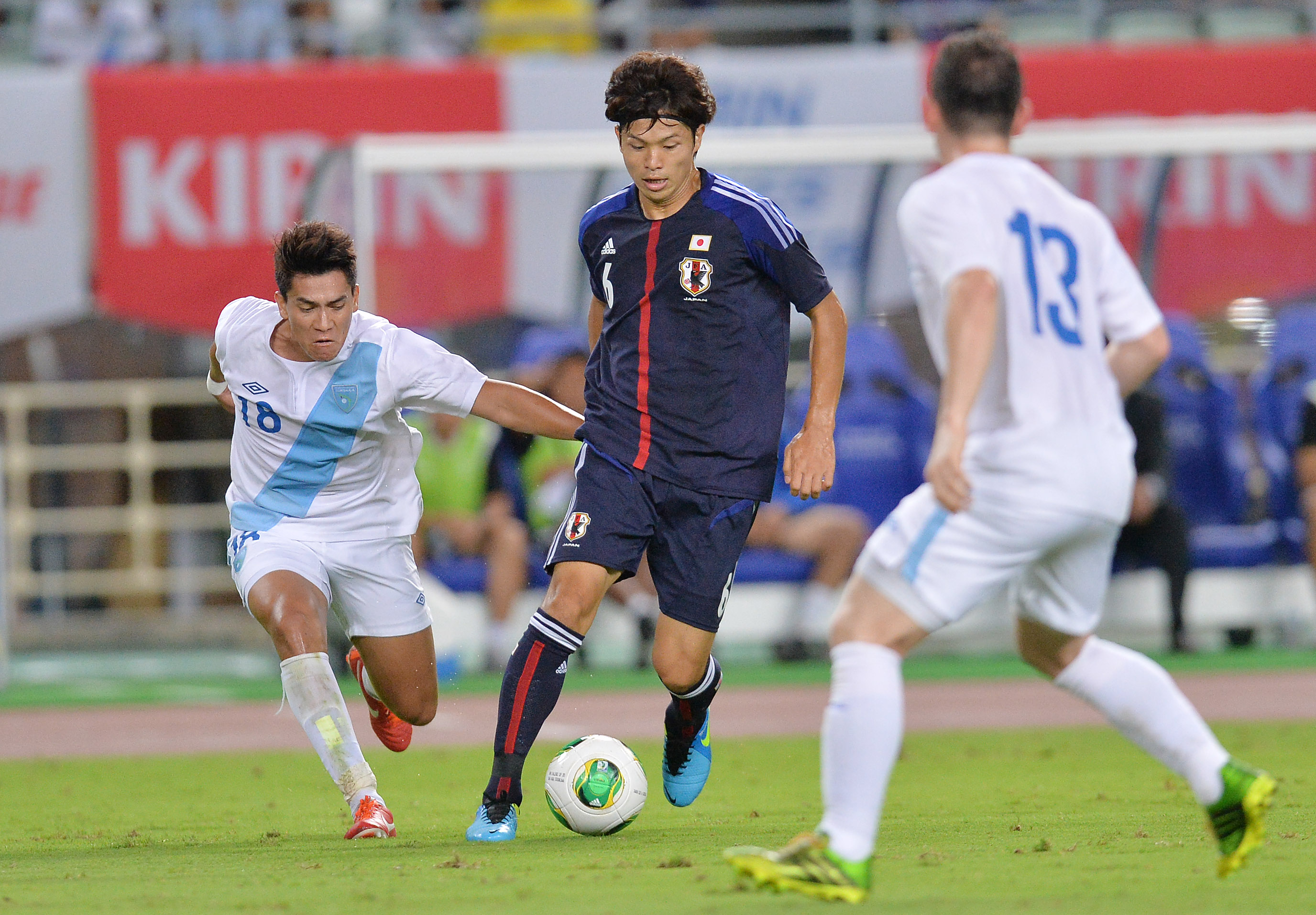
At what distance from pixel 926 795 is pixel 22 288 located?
1136cm

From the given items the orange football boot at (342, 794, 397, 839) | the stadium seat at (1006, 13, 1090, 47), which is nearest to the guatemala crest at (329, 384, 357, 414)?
the orange football boot at (342, 794, 397, 839)

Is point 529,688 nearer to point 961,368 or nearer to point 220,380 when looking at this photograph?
point 220,380

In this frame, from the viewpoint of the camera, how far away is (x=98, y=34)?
653 inches

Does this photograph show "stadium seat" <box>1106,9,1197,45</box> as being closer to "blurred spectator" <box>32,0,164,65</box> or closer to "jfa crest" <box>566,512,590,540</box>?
"blurred spectator" <box>32,0,164,65</box>

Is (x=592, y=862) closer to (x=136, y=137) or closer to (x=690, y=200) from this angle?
(x=690, y=200)

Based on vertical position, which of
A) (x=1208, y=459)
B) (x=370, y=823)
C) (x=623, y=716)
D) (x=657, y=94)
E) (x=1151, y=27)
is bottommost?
(x=623, y=716)

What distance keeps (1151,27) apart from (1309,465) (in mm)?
6086

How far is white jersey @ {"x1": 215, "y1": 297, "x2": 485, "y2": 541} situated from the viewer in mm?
5812

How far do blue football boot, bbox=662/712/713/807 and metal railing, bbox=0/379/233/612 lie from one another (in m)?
10.5

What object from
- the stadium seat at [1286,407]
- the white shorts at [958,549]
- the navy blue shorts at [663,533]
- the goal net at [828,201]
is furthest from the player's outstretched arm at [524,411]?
the stadium seat at [1286,407]

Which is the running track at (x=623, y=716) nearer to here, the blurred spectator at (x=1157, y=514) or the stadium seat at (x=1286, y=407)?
the blurred spectator at (x=1157, y=514)

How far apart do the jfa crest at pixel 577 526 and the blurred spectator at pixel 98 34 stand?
40.9 feet

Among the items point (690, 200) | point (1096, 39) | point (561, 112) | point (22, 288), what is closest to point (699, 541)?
point (690, 200)

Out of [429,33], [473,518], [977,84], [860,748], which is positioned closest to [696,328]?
[977,84]
